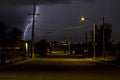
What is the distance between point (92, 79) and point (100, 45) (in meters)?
74.4

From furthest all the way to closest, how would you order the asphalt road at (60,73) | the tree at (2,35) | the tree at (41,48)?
the tree at (41,48), the tree at (2,35), the asphalt road at (60,73)

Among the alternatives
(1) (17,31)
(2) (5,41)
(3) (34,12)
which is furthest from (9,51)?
(1) (17,31)

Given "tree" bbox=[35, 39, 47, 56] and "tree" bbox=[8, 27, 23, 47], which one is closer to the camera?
"tree" bbox=[8, 27, 23, 47]

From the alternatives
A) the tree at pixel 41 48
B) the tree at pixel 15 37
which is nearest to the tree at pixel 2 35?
the tree at pixel 15 37

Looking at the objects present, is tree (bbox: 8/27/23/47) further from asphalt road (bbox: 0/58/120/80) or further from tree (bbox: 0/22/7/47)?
asphalt road (bbox: 0/58/120/80)

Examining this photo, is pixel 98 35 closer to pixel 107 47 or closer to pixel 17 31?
pixel 107 47

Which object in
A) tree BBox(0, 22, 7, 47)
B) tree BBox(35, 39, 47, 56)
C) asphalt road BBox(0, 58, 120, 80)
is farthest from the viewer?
tree BBox(35, 39, 47, 56)

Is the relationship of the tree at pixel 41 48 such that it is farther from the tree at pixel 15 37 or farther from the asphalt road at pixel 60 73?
the asphalt road at pixel 60 73

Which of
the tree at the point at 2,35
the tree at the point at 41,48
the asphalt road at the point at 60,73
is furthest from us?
the tree at the point at 41,48

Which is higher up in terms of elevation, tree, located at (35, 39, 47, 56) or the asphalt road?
tree, located at (35, 39, 47, 56)

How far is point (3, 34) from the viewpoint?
75.1 m

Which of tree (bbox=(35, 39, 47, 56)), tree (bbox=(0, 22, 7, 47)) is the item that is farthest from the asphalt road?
tree (bbox=(35, 39, 47, 56))

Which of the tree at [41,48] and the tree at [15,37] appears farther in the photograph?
the tree at [41,48]

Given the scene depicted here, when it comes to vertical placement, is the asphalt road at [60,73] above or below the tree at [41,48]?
below
